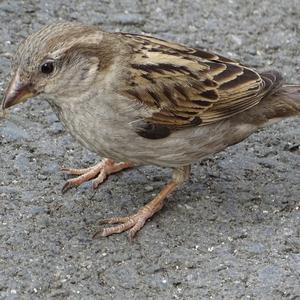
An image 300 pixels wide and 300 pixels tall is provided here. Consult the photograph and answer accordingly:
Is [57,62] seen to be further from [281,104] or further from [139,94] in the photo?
[281,104]

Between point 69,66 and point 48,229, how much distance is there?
915 mm

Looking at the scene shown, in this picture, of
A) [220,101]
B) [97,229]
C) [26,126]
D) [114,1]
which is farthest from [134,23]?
[97,229]

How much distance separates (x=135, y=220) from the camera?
200 inches

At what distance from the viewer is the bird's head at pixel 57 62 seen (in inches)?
184

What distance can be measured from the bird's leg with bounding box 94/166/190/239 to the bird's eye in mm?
915

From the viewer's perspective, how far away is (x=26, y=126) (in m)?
5.85

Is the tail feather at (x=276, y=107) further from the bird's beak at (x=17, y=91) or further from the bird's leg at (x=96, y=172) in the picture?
the bird's beak at (x=17, y=91)

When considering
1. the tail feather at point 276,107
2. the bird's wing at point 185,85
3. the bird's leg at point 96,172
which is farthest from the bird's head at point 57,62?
the tail feather at point 276,107

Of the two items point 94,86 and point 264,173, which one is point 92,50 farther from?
point 264,173

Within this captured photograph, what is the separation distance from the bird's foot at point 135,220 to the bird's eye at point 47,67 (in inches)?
36.0

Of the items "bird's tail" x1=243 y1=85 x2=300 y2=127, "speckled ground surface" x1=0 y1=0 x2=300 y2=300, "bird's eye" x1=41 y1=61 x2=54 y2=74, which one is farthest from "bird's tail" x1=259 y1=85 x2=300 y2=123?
"bird's eye" x1=41 y1=61 x2=54 y2=74

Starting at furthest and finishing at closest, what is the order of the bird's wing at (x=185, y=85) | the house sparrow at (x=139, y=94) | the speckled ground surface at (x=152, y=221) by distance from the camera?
the bird's wing at (x=185, y=85) → the house sparrow at (x=139, y=94) → the speckled ground surface at (x=152, y=221)

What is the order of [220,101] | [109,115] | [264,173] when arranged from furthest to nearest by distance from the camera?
1. [264,173]
2. [220,101]
3. [109,115]

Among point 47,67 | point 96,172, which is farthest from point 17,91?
point 96,172
